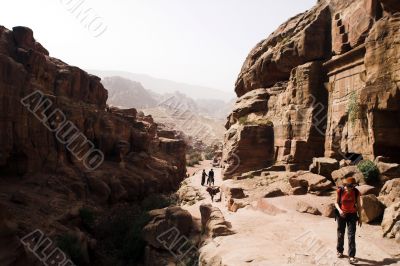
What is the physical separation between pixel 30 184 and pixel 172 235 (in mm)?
15082

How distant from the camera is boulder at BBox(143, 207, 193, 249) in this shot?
13.6m

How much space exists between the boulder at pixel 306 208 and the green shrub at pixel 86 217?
14377 millimetres

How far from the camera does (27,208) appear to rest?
65.2 ft

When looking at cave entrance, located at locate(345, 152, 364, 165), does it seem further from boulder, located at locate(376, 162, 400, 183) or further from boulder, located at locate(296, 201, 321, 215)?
boulder, located at locate(296, 201, 321, 215)

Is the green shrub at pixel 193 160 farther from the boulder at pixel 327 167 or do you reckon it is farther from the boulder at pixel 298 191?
the boulder at pixel 298 191

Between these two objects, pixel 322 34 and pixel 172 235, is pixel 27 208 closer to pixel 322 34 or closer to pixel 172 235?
pixel 172 235

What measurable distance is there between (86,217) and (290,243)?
53.1ft

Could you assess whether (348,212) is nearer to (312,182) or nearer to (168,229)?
(312,182)

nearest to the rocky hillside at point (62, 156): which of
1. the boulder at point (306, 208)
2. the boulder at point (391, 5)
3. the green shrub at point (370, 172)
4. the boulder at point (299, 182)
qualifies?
the boulder at point (306, 208)

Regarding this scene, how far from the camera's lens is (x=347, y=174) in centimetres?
1428

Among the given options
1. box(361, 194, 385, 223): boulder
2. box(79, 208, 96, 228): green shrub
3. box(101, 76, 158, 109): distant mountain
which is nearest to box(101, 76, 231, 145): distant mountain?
box(101, 76, 158, 109): distant mountain

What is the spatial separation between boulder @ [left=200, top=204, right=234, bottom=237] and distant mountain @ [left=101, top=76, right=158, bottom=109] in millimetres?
135372

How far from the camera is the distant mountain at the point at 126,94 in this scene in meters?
153

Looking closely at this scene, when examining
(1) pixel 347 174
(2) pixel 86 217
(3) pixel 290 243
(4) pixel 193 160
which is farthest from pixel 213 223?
(4) pixel 193 160
